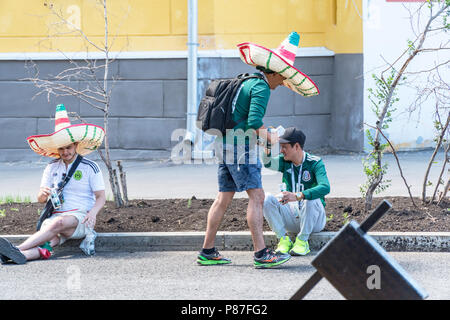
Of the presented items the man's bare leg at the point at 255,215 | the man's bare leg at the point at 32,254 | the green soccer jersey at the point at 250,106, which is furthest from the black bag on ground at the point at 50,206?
the man's bare leg at the point at 255,215

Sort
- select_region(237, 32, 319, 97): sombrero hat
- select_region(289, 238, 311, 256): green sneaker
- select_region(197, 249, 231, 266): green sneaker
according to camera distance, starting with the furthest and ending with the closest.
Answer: select_region(289, 238, 311, 256): green sneaker < select_region(197, 249, 231, 266): green sneaker < select_region(237, 32, 319, 97): sombrero hat

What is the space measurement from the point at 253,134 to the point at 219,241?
1343 millimetres

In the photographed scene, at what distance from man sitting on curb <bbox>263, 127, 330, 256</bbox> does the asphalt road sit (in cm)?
23

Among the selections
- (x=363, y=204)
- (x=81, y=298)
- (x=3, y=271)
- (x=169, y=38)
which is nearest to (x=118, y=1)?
(x=169, y=38)

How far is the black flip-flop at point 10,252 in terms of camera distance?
604 centimetres

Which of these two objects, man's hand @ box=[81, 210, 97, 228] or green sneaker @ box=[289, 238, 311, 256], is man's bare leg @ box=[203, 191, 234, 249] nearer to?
green sneaker @ box=[289, 238, 311, 256]

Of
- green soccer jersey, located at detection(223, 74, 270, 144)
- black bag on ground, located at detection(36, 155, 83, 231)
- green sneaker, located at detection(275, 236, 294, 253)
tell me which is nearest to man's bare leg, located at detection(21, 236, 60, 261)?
black bag on ground, located at detection(36, 155, 83, 231)

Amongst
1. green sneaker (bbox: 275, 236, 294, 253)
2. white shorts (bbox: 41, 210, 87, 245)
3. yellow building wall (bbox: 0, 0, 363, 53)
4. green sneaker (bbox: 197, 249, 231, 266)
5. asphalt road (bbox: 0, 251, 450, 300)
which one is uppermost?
yellow building wall (bbox: 0, 0, 363, 53)

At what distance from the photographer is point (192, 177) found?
1021cm

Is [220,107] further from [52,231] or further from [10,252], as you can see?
[10,252]

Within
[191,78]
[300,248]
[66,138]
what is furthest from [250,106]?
[191,78]

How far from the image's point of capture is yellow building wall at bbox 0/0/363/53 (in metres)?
11.7

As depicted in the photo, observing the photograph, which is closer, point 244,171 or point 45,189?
point 244,171
